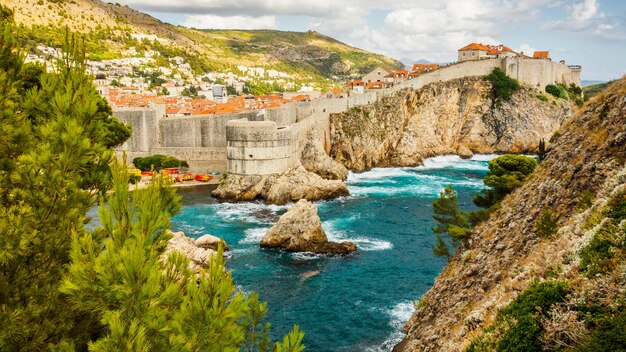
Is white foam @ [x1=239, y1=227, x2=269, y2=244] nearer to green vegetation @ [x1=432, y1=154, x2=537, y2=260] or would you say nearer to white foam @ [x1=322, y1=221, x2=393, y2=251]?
white foam @ [x1=322, y1=221, x2=393, y2=251]

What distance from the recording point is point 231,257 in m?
24.5

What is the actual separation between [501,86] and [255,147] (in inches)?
1361

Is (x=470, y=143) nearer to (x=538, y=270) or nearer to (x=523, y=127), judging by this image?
(x=523, y=127)

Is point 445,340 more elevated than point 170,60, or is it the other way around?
point 170,60

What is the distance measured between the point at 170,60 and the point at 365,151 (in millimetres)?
72177

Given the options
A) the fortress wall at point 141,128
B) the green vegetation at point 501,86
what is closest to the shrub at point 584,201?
the fortress wall at point 141,128

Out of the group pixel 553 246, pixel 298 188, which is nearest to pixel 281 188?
pixel 298 188

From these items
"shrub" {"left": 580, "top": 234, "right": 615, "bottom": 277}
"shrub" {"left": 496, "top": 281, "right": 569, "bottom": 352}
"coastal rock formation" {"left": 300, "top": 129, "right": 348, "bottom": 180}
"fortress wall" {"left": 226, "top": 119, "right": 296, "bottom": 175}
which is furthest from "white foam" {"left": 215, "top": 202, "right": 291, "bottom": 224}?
"shrub" {"left": 580, "top": 234, "right": 615, "bottom": 277}

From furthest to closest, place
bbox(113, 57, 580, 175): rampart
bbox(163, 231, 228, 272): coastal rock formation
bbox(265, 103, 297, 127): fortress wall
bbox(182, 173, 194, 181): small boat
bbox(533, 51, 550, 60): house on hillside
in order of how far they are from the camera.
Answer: bbox(533, 51, 550, 60): house on hillside
bbox(265, 103, 297, 127): fortress wall
bbox(182, 173, 194, 181): small boat
bbox(113, 57, 580, 175): rampart
bbox(163, 231, 228, 272): coastal rock formation

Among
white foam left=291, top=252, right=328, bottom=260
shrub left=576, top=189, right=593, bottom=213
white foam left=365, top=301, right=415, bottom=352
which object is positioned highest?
shrub left=576, top=189, right=593, bottom=213

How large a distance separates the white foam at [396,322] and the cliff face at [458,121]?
33.3 m

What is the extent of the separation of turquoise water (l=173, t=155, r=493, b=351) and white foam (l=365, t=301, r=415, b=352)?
0.04 metres

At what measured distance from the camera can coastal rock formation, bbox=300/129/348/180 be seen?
4178 centimetres

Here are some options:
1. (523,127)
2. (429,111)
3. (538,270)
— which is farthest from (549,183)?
(523,127)
